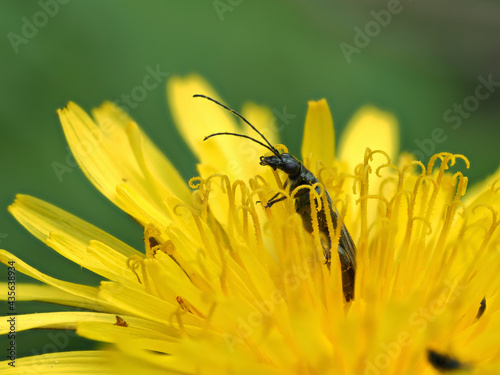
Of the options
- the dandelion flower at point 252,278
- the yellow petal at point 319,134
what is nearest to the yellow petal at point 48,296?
the dandelion flower at point 252,278

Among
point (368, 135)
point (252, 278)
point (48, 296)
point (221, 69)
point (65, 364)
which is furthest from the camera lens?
point (221, 69)

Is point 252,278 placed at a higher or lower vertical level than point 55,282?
lower

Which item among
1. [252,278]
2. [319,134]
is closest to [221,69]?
[319,134]

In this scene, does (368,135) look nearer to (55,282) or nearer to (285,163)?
(285,163)

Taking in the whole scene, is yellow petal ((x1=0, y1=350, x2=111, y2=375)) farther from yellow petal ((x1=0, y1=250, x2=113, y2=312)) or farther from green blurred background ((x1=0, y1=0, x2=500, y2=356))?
green blurred background ((x1=0, y1=0, x2=500, y2=356))

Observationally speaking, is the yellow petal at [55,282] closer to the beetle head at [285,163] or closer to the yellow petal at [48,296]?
the yellow petal at [48,296]

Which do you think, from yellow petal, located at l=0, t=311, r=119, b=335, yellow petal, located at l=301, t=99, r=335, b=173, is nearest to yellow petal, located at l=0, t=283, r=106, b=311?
yellow petal, located at l=0, t=311, r=119, b=335

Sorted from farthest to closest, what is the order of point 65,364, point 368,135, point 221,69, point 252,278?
point 221,69
point 368,135
point 252,278
point 65,364
